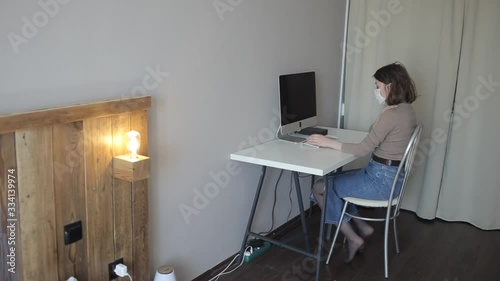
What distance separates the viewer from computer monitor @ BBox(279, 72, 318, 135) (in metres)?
2.91

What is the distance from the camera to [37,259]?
170 centimetres

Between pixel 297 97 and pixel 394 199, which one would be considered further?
pixel 297 97

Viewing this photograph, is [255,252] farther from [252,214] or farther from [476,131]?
[476,131]

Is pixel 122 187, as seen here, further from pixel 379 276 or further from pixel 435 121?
pixel 435 121

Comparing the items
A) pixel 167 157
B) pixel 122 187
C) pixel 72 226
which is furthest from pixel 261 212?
pixel 72 226

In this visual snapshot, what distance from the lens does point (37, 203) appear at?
1.67 meters

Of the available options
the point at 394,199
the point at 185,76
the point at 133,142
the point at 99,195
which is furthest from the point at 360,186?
the point at 99,195

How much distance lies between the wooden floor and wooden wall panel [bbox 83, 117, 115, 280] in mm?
945

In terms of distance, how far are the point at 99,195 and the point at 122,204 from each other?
14 cm

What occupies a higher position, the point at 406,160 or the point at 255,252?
the point at 406,160

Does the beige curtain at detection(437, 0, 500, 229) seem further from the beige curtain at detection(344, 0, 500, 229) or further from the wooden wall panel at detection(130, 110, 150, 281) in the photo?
the wooden wall panel at detection(130, 110, 150, 281)

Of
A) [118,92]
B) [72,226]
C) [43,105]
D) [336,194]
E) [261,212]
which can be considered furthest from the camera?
[261,212]

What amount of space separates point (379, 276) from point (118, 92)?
6.21 ft

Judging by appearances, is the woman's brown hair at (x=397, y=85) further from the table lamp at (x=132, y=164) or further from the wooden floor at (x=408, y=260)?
the table lamp at (x=132, y=164)
